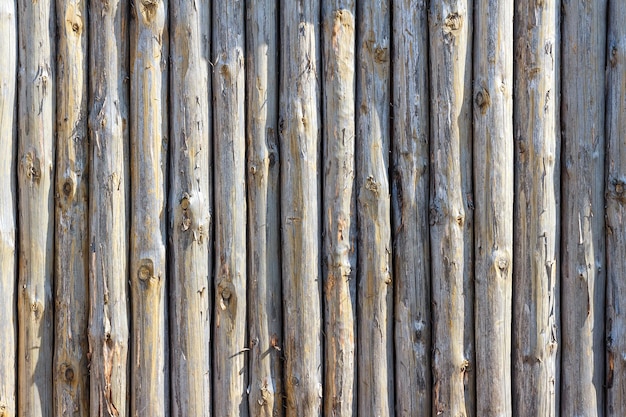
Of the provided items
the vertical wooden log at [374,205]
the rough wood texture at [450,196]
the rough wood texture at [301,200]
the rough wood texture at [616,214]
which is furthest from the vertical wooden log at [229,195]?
the rough wood texture at [616,214]

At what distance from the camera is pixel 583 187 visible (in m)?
3.04

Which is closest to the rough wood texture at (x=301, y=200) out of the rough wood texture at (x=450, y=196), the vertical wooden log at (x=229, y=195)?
the vertical wooden log at (x=229, y=195)

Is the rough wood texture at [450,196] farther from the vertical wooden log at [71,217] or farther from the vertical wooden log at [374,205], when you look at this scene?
the vertical wooden log at [71,217]

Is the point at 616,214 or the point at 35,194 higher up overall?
the point at 35,194

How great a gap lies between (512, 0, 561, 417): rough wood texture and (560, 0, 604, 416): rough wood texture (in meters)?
0.06

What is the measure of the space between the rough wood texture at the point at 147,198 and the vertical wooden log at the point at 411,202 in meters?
1.15

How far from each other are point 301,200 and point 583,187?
140 cm

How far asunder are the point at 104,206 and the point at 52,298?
1.77 ft

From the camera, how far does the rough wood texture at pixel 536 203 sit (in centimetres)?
301

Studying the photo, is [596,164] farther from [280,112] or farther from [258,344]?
[258,344]

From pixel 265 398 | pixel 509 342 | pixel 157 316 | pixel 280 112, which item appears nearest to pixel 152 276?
pixel 157 316

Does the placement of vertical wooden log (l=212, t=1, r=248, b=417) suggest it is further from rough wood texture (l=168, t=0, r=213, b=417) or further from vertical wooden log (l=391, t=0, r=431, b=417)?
vertical wooden log (l=391, t=0, r=431, b=417)

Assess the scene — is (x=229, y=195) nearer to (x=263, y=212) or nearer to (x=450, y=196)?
(x=263, y=212)

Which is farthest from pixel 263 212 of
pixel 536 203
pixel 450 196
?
pixel 536 203
